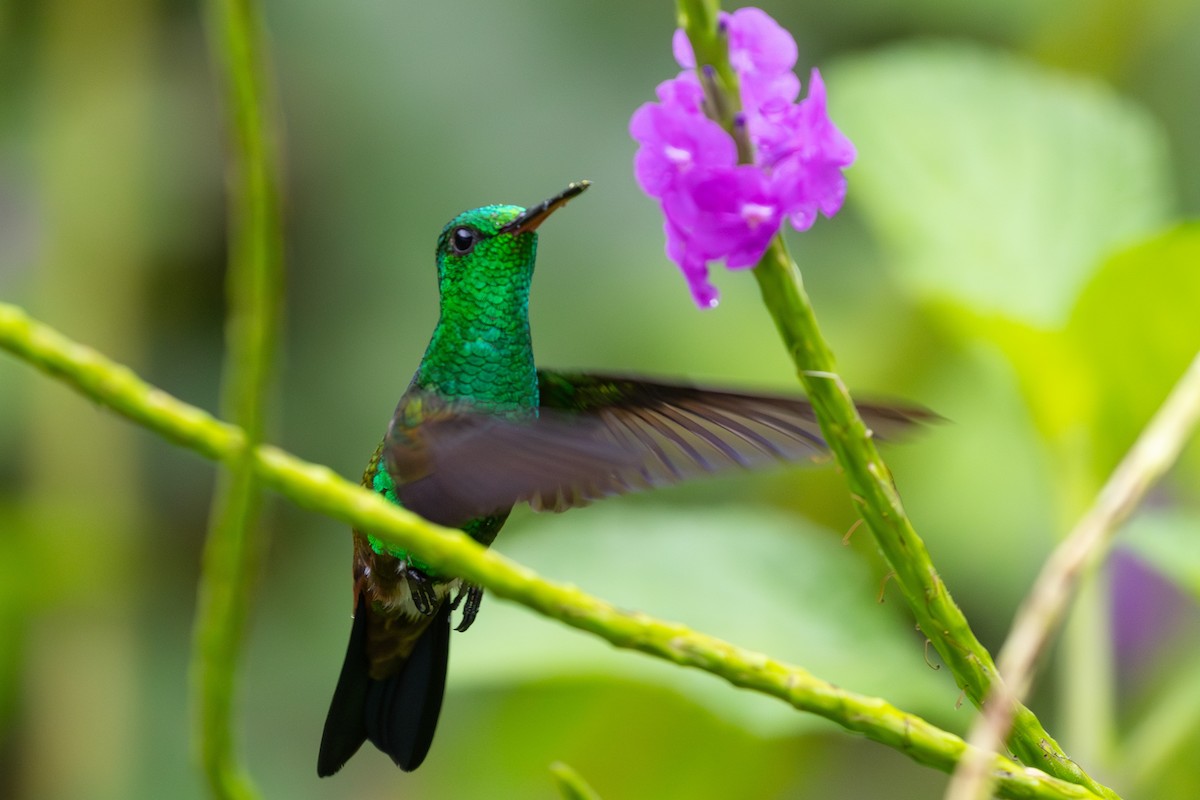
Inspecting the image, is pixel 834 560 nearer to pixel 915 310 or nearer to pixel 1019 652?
pixel 915 310

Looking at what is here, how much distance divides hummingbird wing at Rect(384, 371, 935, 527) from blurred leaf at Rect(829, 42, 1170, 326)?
436mm

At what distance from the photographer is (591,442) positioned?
2.92 ft

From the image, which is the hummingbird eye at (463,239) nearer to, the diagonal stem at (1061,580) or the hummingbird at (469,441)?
the hummingbird at (469,441)

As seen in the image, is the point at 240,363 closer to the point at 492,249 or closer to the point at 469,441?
the point at 469,441

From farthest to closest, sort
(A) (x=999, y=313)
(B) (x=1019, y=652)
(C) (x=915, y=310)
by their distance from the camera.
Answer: (C) (x=915, y=310) < (A) (x=999, y=313) < (B) (x=1019, y=652)

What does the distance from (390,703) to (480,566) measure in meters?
0.56

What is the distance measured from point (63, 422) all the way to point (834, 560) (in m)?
1.64

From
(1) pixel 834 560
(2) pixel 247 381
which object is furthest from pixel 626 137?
(2) pixel 247 381

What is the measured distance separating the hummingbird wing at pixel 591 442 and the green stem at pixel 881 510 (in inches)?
7.9

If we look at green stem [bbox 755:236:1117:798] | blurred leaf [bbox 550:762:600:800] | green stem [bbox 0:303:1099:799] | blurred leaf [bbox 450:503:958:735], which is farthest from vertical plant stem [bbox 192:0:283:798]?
blurred leaf [bbox 450:503:958:735]

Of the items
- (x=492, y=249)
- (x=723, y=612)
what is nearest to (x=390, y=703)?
(x=492, y=249)

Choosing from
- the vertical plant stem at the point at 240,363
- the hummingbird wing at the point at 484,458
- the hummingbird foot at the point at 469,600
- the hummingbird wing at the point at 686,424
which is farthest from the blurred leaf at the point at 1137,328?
the vertical plant stem at the point at 240,363

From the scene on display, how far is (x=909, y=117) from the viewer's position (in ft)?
5.56

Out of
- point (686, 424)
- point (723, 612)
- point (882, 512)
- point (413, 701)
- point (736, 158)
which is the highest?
point (736, 158)
